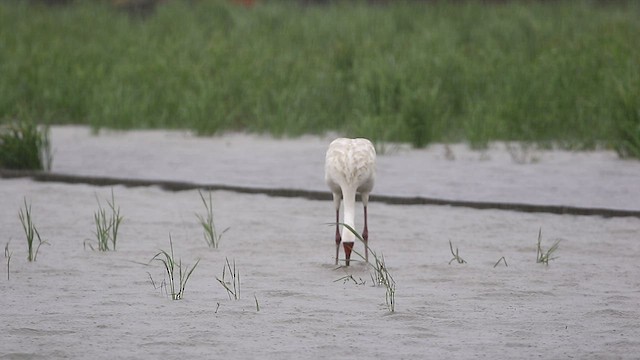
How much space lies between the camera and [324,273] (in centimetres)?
691

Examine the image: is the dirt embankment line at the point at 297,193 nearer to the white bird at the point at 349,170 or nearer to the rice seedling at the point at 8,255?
the white bird at the point at 349,170

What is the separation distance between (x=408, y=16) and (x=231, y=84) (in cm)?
587

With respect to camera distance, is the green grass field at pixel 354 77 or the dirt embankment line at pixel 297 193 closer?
the dirt embankment line at pixel 297 193

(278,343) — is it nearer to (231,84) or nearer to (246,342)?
(246,342)

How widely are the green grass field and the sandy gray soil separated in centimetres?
122

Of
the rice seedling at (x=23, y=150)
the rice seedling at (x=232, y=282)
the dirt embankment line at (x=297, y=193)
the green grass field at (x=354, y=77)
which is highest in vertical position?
the green grass field at (x=354, y=77)

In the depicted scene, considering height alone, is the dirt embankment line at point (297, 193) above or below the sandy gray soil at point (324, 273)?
above

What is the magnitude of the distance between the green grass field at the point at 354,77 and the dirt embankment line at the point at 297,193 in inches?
40.6

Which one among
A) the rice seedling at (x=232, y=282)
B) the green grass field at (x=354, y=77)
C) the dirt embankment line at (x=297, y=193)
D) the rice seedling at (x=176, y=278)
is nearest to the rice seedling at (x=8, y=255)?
the rice seedling at (x=176, y=278)

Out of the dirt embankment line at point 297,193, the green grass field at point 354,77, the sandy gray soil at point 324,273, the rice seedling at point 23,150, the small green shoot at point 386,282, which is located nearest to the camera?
the sandy gray soil at point 324,273

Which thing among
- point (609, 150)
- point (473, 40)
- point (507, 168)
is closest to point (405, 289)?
point (507, 168)

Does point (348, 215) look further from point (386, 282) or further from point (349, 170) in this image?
point (386, 282)

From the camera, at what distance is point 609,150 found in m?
12.1

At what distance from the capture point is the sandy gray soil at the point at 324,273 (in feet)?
17.5
